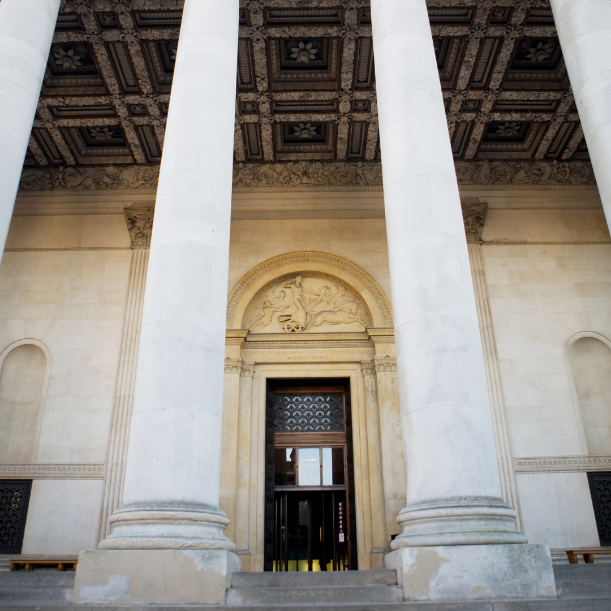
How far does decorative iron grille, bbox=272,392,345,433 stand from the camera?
54.3ft

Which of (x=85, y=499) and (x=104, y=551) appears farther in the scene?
(x=85, y=499)

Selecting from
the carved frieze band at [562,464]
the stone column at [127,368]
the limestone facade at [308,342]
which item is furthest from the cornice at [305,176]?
the carved frieze band at [562,464]

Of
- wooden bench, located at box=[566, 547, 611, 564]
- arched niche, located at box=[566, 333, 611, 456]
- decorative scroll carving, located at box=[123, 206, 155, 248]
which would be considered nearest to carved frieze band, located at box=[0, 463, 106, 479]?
decorative scroll carving, located at box=[123, 206, 155, 248]

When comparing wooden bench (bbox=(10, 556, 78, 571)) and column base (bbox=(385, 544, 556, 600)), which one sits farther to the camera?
wooden bench (bbox=(10, 556, 78, 571))

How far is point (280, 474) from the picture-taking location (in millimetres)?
16031

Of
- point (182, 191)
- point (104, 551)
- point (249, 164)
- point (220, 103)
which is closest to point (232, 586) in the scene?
point (104, 551)

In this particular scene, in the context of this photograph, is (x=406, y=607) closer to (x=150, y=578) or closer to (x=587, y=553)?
(x=150, y=578)

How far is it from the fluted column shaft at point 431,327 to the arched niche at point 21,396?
11.2 metres

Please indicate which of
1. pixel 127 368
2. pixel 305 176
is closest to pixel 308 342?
pixel 127 368

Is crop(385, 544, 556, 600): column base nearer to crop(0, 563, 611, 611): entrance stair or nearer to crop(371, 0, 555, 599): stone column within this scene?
crop(371, 0, 555, 599): stone column

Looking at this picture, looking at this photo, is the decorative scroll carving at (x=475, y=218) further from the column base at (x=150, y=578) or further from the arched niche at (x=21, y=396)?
the column base at (x=150, y=578)

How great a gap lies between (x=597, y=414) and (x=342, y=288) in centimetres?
744

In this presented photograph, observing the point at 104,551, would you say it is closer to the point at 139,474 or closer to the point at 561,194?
the point at 139,474

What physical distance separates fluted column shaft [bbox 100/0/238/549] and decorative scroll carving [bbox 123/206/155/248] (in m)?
8.17
